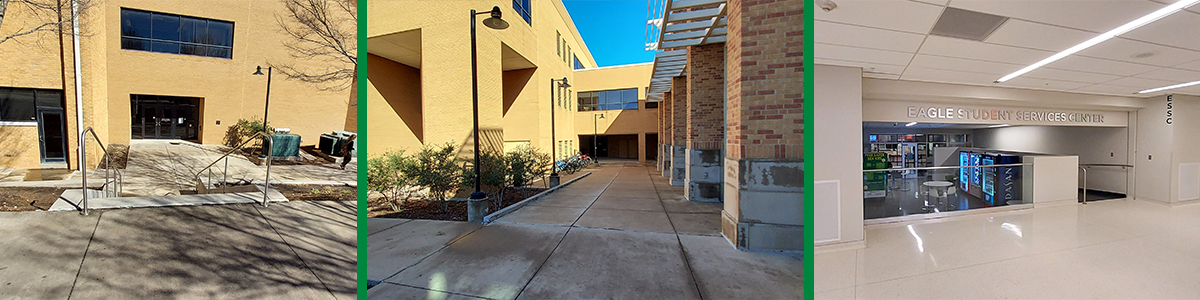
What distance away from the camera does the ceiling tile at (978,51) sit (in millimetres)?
3750

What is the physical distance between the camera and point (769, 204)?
318 cm

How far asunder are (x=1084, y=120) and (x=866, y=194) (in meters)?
5.83

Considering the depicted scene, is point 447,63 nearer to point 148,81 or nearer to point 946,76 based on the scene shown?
point 148,81

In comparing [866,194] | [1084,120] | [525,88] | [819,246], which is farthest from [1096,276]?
[525,88]

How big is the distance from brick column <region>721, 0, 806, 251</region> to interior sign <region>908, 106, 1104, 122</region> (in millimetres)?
4192

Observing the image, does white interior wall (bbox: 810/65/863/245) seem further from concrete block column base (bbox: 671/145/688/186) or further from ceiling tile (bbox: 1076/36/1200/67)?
concrete block column base (bbox: 671/145/688/186)

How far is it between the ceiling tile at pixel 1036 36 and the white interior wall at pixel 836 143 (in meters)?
1.22

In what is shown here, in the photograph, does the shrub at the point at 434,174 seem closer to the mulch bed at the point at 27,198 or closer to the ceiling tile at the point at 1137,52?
the mulch bed at the point at 27,198

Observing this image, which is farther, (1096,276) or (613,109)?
(613,109)

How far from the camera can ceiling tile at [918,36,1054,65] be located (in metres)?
3.75

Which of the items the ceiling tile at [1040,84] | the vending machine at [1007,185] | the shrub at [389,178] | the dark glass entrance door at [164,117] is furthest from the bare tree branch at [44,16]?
the vending machine at [1007,185]

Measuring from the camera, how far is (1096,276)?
142 inches

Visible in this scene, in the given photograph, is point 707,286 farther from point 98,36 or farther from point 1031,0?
point 98,36

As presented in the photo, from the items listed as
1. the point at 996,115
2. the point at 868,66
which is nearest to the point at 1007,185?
the point at 996,115
